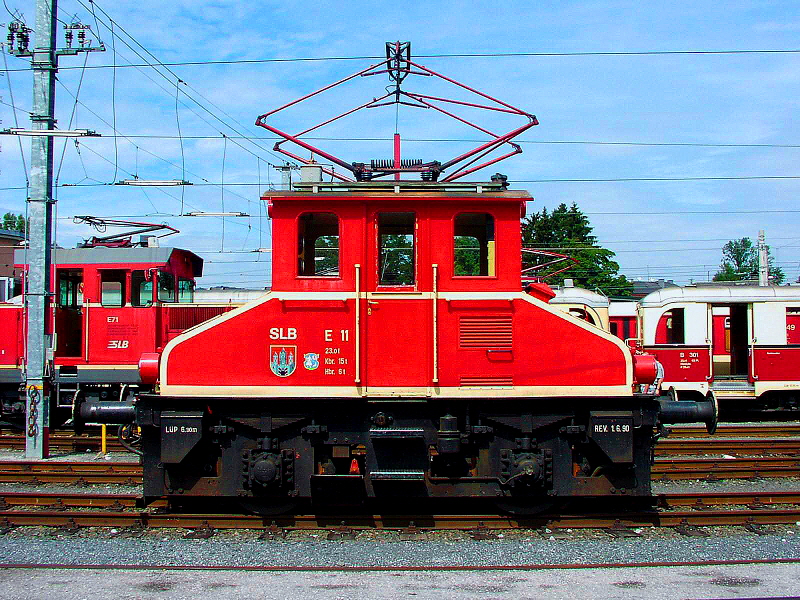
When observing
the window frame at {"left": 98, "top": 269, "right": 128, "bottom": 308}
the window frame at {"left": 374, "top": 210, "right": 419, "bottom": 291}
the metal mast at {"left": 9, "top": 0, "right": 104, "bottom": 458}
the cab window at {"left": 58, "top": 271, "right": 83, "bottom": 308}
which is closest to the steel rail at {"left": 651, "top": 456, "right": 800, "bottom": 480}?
the window frame at {"left": 374, "top": 210, "right": 419, "bottom": 291}

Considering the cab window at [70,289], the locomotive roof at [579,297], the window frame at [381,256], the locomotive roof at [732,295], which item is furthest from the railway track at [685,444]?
the window frame at [381,256]

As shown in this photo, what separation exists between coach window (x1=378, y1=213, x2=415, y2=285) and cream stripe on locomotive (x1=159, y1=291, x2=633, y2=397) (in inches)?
8.7

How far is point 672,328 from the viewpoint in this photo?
61.7 ft

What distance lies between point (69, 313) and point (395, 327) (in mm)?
11248

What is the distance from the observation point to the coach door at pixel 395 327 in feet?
27.2

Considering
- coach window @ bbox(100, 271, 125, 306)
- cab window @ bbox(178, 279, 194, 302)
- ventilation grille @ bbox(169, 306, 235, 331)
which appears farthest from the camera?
cab window @ bbox(178, 279, 194, 302)

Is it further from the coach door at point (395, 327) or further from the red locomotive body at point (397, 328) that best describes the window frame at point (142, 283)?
the coach door at point (395, 327)

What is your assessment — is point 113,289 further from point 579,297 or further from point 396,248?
point 579,297

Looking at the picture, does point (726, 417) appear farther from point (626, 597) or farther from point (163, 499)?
point (163, 499)

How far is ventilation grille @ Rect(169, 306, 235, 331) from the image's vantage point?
15742 millimetres

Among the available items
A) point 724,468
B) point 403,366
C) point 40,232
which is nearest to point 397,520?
→ point 403,366

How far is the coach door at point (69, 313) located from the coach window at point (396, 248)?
10269mm

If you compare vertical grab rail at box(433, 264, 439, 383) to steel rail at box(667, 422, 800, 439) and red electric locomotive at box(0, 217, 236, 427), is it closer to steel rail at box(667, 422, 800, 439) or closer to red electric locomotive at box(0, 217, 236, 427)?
red electric locomotive at box(0, 217, 236, 427)

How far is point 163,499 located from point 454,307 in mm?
4975
